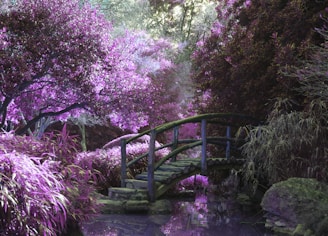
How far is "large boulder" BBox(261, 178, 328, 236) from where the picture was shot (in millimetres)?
6324

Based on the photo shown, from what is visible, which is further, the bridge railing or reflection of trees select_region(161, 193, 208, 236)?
the bridge railing

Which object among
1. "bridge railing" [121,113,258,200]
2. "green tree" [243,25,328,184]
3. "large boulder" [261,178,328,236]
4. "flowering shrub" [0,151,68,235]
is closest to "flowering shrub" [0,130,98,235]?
"flowering shrub" [0,151,68,235]

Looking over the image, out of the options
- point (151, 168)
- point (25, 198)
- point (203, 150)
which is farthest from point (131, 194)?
point (25, 198)

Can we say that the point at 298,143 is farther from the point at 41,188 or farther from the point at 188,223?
the point at 41,188

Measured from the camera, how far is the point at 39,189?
12.5ft

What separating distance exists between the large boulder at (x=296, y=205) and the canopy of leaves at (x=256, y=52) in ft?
7.56

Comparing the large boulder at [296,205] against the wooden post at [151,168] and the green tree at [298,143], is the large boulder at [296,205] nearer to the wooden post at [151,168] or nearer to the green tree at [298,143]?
the green tree at [298,143]

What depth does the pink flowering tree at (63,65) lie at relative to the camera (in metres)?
7.38

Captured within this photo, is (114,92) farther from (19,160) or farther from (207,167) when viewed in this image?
(19,160)

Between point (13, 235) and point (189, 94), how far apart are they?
1352 cm

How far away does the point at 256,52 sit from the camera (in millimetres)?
9188

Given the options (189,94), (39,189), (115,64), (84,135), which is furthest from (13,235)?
(189,94)

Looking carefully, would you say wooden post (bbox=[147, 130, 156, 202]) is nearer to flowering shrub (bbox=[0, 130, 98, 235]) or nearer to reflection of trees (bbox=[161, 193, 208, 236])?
reflection of trees (bbox=[161, 193, 208, 236])

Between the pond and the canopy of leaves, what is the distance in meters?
2.26
